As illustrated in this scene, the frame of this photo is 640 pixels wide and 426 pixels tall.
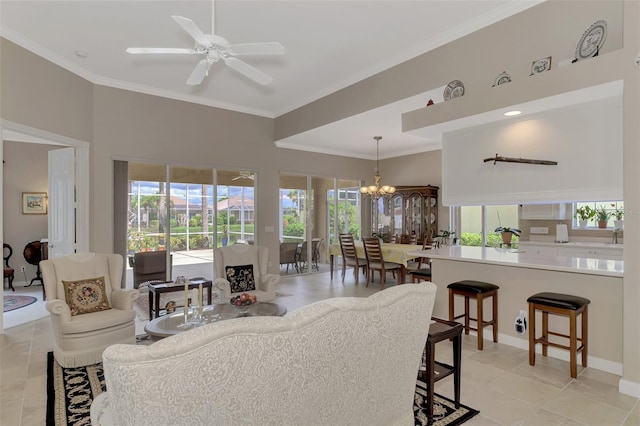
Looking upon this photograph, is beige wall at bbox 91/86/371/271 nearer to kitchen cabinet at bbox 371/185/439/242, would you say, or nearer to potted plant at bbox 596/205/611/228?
kitchen cabinet at bbox 371/185/439/242

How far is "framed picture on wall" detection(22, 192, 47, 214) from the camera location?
23.0 feet

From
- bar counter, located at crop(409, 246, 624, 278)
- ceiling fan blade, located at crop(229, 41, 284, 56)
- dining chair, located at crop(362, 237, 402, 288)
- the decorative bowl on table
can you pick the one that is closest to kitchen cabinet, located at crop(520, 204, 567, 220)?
dining chair, located at crop(362, 237, 402, 288)

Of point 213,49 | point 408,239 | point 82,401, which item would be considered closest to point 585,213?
point 408,239

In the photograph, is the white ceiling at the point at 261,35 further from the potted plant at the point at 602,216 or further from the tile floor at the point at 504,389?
the potted plant at the point at 602,216

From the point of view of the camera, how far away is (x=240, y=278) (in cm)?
473

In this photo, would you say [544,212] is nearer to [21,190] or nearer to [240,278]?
[240,278]

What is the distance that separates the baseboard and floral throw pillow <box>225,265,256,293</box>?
154 inches

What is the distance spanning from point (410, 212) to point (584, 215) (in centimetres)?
338

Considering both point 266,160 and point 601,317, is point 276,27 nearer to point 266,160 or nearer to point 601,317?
point 266,160

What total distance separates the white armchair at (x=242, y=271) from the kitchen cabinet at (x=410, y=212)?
3724 mm

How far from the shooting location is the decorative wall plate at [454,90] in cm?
405

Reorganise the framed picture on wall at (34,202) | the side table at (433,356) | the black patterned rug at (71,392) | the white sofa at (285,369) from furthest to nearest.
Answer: the framed picture on wall at (34,202), the black patterned rug at (71,392), the side table at (433,356), the white sofa at (285,369)

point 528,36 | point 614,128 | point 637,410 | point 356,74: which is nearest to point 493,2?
point 528,36

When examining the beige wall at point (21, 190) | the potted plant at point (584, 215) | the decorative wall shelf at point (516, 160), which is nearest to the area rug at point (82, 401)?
the decorative wall shelf at point (516, 160)
